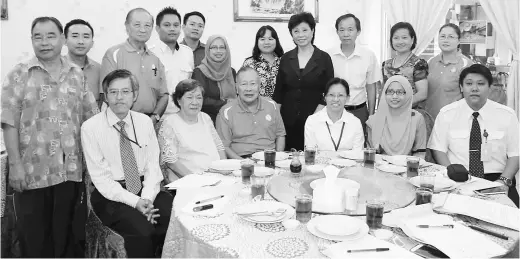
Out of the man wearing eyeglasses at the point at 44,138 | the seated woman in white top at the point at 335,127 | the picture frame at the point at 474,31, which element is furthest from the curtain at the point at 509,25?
the man wearing eyeglasses at the point at 44,138

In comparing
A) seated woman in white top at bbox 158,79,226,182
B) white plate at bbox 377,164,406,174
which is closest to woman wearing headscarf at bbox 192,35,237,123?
seated woman in white top at bbox 158,79,226,182

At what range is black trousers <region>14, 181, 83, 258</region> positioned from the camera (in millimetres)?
2408

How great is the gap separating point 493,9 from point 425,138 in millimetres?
2171

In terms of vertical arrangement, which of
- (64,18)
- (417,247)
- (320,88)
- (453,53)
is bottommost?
(417,247)

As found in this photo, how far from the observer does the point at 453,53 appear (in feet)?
11.6

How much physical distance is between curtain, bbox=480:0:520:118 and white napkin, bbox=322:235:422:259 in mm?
3287

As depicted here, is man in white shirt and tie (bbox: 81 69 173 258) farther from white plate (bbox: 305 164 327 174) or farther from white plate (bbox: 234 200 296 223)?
white plate (bbox: 305 164 327 174)

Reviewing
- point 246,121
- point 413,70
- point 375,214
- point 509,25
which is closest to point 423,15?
point 509,25

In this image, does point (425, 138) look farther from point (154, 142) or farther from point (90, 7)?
point (90, 7)

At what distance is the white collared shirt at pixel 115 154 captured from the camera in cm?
221

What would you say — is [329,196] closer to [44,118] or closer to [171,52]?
[44,118]

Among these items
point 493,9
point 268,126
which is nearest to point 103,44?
point 268,126

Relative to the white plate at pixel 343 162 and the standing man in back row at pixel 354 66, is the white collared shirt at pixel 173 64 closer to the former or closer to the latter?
the standing man in back row at pixel 354 66

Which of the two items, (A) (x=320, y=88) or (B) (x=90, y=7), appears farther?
(B) (x=90, y=7)
